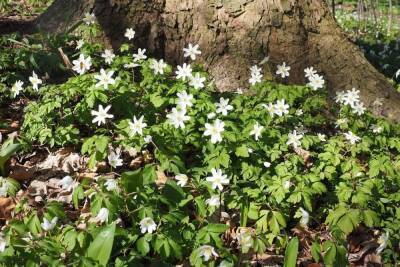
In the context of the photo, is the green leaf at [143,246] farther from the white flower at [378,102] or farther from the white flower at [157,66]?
the white flower at [378,102]

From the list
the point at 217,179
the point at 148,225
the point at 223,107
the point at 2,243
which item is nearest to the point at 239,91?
the point at 223,107

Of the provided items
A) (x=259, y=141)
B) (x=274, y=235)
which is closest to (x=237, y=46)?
(x=259, y=141)

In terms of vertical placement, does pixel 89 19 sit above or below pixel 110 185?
above

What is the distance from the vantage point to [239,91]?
3871 millimetres

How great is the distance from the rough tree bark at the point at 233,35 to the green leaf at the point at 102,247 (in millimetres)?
2224

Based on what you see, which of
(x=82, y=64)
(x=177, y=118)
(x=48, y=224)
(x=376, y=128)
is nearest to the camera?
(x=48, y=224)

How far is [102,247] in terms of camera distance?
7.29ft

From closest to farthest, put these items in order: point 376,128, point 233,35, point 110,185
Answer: point 110,185 < point 376,128 < point 233,35

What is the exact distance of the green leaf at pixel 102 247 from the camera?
2.20 m

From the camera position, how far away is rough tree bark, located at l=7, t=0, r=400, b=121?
4.23m

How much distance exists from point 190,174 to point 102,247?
104cm

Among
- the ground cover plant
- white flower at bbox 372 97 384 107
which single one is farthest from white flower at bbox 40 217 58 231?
white flower at bbox 372 97 384 107

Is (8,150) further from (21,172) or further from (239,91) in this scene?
(239,91)

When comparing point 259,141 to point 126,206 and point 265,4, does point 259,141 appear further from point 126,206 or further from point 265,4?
point 265,4
